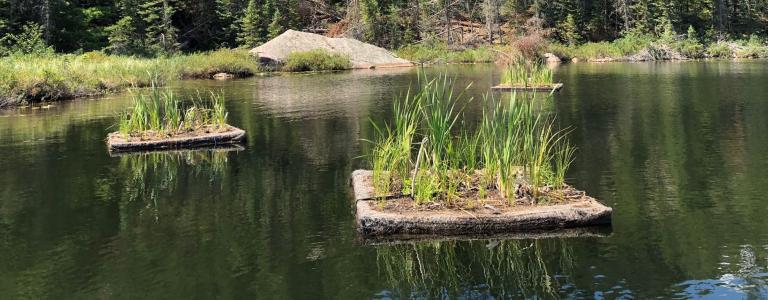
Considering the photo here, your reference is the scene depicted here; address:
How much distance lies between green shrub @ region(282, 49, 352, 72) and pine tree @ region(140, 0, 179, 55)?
11842 mm

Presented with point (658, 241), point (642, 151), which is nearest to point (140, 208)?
point (658, 241)

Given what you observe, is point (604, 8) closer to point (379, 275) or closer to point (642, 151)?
point (642, 151)

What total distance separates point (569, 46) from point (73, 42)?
4577 centimetres

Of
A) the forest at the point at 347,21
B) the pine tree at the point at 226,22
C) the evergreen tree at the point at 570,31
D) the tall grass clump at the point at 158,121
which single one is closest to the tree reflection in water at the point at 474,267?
the tall grass clump at the point at 158,121

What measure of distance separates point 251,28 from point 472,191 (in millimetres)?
58302

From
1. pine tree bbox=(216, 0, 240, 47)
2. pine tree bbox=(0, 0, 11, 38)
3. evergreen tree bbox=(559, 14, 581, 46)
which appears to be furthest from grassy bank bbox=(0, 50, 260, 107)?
evergreen tree bbox=(559, 14, 581, 46)

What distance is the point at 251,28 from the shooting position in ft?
217

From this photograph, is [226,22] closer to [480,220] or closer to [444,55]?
[444,55]

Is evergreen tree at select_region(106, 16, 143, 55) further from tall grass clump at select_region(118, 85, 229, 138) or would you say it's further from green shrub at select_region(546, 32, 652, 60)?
tall grass clump at select_region(118, 85, 229, 138)

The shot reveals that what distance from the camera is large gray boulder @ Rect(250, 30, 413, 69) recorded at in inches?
2258

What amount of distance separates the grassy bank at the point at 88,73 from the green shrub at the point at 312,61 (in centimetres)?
364

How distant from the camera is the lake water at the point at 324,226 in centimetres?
769

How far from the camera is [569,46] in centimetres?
7088

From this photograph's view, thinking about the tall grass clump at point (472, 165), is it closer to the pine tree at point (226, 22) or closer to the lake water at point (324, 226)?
the lake water at point (324, 226)
